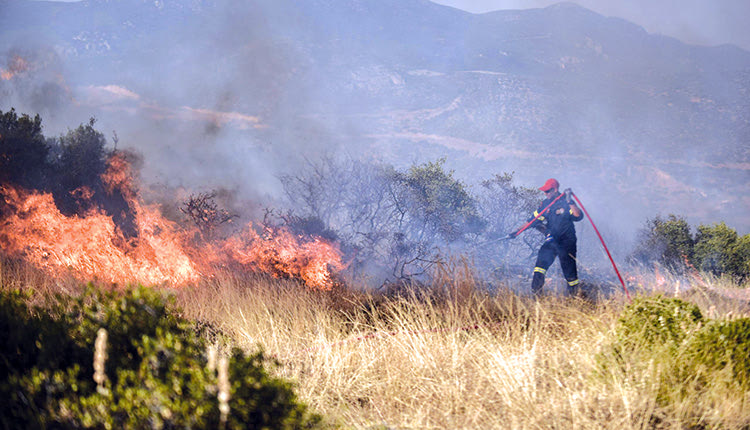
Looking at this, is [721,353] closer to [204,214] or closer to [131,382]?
[131,382]

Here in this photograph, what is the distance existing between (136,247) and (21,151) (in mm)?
3899

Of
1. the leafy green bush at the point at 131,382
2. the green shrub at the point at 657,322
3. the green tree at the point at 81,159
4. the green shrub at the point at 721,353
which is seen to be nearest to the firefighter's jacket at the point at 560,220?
the green shrub at the point at 657,322

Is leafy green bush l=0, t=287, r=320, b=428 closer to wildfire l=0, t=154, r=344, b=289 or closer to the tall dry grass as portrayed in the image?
the tall dry grass

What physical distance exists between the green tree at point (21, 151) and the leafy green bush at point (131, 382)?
8.82 m

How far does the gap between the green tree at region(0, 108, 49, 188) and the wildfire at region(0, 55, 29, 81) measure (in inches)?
359

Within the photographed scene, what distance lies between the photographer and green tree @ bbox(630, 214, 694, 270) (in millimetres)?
14969

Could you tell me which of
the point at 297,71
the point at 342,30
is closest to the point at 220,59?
the point at 297,71

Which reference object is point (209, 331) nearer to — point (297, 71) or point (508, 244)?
point (508, 244)

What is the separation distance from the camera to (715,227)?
14.1 metres

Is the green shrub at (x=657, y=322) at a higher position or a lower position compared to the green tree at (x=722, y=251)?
higher

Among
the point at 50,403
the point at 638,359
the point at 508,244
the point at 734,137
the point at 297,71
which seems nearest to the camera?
the point at 50,403

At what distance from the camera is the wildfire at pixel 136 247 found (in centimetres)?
920

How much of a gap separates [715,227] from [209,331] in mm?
14037

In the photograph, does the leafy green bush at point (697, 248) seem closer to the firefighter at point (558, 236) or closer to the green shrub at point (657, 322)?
the firefighter at point (558, 236)
